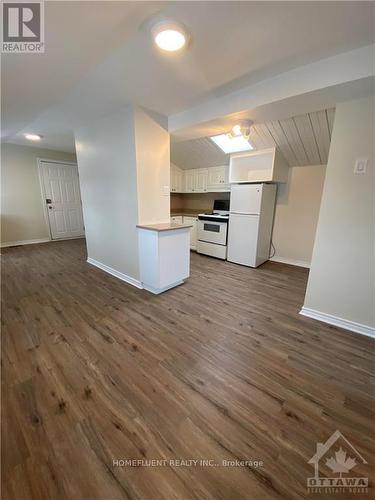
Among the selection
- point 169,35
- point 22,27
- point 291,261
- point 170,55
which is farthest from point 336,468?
point 291,261

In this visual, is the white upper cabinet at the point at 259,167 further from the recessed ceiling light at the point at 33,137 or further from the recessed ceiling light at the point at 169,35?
the recessed ceiling light at the point at 33,137

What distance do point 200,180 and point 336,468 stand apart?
4.80 metres

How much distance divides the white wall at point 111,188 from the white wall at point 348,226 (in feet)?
7.45

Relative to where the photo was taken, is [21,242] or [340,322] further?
[21,242]

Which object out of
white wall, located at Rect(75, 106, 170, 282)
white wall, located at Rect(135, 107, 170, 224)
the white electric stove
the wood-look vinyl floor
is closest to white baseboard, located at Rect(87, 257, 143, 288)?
white wall, located at Rect(75, 106, 170, 282)

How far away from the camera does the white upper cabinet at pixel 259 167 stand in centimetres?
353

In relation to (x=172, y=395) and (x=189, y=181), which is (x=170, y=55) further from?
→ (x=189, y=181)

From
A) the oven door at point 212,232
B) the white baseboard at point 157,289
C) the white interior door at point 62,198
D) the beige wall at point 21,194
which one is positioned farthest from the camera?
the white interior door at point 62,198

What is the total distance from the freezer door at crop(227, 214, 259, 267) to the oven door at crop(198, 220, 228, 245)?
0.46ft

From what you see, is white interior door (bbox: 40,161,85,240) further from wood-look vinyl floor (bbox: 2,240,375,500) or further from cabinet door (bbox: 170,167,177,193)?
wood-look vinyl floor (bbox: 2,240,375,500)

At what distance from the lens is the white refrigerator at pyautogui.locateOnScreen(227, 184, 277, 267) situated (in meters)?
3.64

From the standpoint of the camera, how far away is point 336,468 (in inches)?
40.1

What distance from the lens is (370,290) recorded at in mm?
1944

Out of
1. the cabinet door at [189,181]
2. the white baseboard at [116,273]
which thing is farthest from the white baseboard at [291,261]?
the white baseboard at [116,273]
